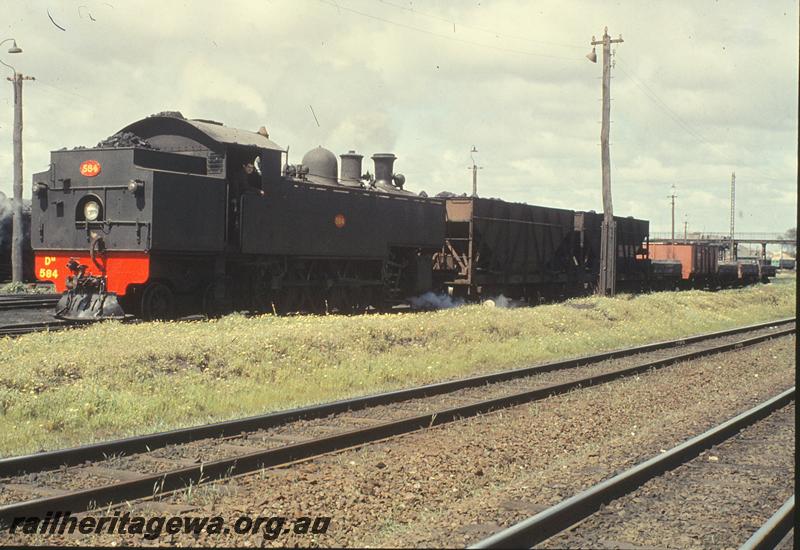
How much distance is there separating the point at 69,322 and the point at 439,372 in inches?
294

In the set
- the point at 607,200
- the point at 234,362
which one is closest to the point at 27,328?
the point at 234,362

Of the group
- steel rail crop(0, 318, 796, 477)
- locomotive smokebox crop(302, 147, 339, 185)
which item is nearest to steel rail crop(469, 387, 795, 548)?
steel rail crop(0, 318, 796, 477)

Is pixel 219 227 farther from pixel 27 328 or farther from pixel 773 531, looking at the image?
pixel 773 531

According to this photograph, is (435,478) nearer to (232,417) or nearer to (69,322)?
(232,417)

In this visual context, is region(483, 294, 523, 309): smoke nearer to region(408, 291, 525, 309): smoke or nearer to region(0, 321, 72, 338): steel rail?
region(408, 291, 525, 309): smoke

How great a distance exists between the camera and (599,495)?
603 cm

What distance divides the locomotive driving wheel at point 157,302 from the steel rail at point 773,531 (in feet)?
40.1

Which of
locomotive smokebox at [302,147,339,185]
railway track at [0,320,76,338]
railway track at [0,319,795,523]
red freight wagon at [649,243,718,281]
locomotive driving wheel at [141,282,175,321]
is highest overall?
locomotive smokebox at [302,147,339,185]

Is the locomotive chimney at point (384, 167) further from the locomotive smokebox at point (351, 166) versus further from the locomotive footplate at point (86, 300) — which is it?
the locomotive footplate at point (86, 300)

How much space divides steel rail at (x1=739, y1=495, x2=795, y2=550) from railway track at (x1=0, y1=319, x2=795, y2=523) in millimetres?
3532

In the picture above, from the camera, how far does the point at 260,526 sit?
17.5 feet

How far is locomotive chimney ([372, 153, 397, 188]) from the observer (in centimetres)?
2294

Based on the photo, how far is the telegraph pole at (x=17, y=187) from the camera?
28.5m

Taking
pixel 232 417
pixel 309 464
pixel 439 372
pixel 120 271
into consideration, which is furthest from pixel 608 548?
pixel 120 271
